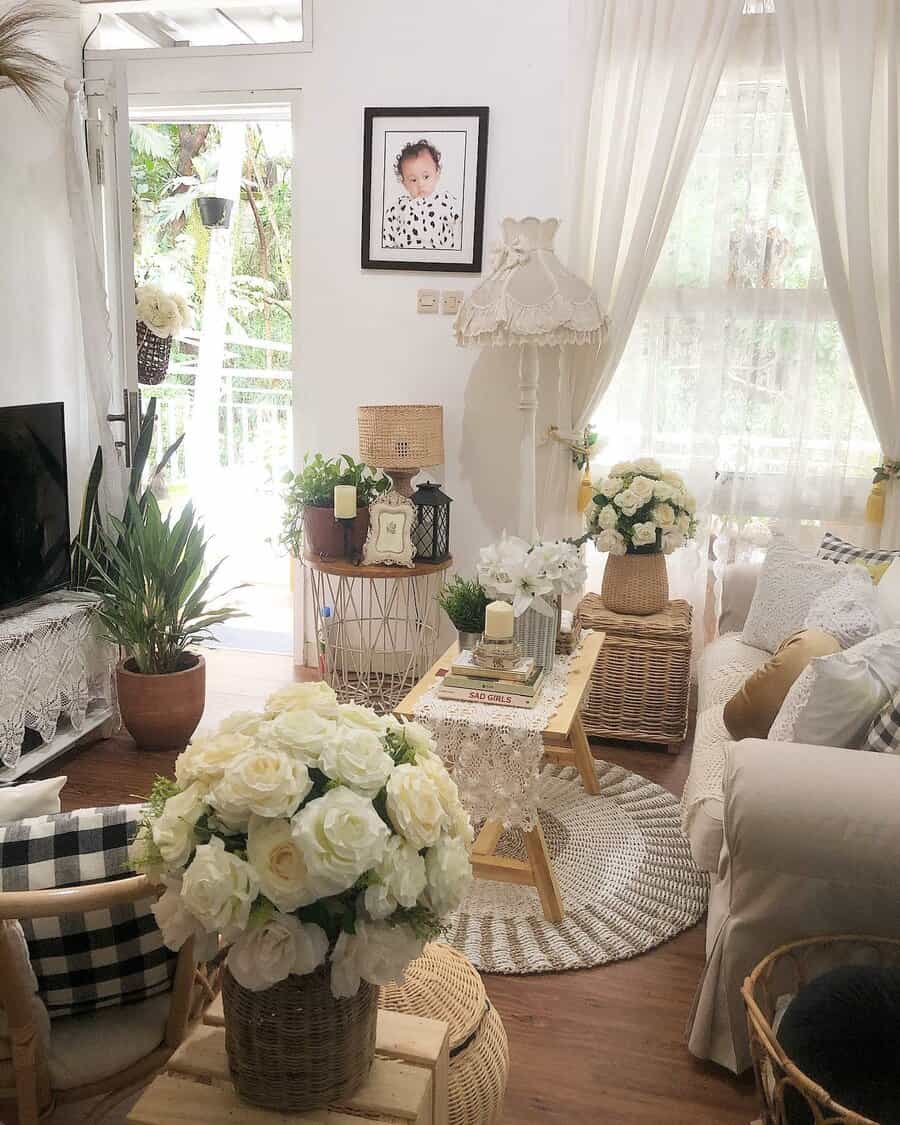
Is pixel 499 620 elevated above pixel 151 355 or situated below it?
below

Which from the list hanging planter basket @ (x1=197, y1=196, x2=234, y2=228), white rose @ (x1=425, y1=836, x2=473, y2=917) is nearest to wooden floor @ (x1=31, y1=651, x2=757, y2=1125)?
white rose @ (x1=425, y1=836, x2=473, y2=917)

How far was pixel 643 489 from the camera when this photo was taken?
3445mm

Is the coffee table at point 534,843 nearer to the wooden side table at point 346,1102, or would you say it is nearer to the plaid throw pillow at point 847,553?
the plaid throw pillow at point 847,553

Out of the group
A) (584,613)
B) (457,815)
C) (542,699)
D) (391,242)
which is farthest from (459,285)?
(457,815)

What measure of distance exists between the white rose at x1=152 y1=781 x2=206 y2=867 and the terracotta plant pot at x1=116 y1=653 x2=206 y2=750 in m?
2.33

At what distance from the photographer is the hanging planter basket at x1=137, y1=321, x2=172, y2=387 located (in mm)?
4309

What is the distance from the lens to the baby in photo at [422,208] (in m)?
3.88

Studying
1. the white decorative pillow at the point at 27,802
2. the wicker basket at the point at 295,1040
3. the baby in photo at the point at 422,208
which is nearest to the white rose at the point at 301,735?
the wicker basket at the point at 295,1040

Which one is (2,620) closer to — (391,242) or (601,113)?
(391,242)

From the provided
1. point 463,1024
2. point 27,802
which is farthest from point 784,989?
point 27,802

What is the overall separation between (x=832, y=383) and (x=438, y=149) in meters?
1.68

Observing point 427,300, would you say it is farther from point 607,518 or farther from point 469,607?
point 469,607

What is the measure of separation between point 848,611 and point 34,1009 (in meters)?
2.03

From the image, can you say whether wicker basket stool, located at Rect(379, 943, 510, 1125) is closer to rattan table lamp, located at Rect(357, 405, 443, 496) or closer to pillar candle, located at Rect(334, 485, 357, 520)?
pillar candle, located at Rect(334, 485, 357, 520)
